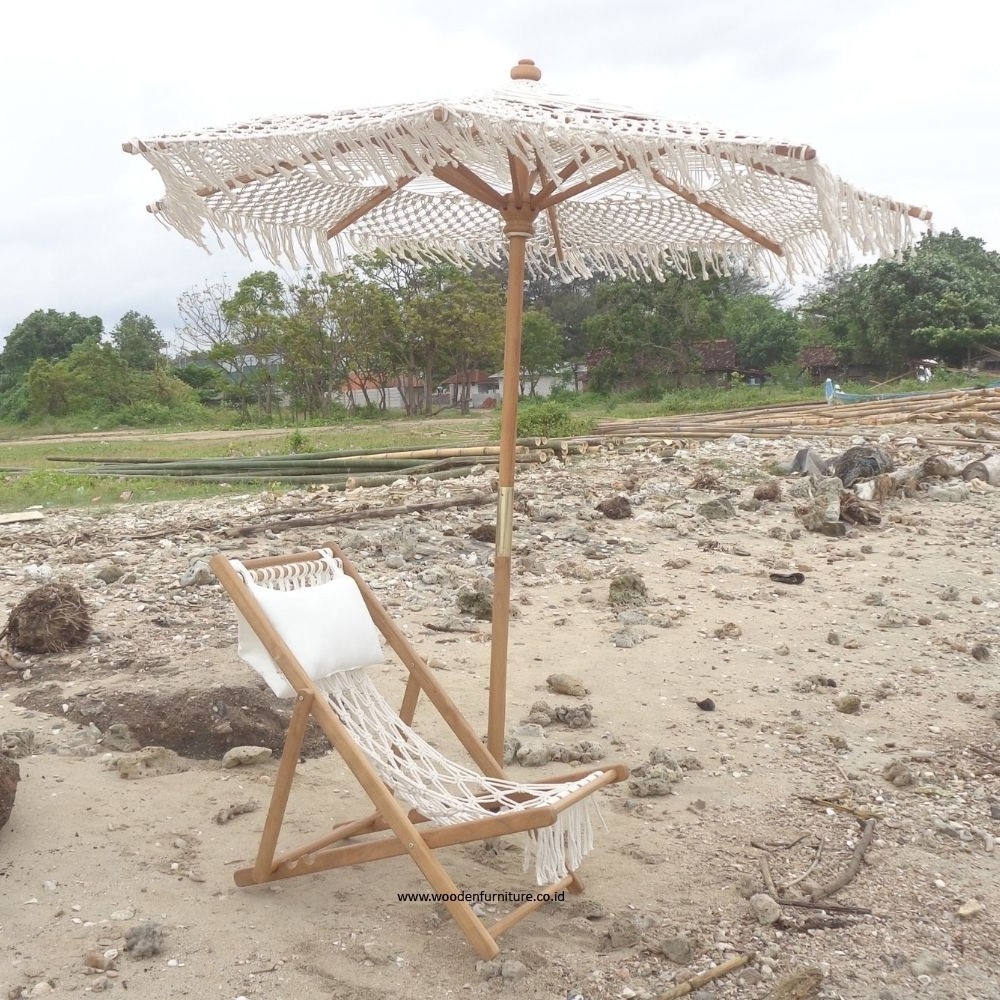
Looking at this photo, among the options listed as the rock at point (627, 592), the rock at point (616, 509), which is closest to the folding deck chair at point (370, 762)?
the rock at point (627, 592)

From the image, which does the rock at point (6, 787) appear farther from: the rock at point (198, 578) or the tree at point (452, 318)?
the tree at point (452, 318)

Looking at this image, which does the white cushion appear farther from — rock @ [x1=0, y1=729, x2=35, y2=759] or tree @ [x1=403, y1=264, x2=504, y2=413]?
tree @ [x1=403, y1=264, x2=504, y2=413]

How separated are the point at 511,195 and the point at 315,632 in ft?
4.60

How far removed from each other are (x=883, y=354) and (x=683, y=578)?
22716mm

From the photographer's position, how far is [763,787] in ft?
11.3

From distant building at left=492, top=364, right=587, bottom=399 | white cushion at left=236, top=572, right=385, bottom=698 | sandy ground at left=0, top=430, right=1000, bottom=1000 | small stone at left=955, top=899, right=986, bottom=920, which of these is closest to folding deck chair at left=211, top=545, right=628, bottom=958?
white cushion at left=236, top=572, right=385, bottom=698

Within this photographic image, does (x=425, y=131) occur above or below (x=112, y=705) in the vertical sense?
above

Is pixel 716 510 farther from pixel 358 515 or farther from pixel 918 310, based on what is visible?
pixel 918 310

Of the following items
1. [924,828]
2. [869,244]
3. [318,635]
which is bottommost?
[924,828]

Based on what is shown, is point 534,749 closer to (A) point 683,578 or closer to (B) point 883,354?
(A) point 683,578

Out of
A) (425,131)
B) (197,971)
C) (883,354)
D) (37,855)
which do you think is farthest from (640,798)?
(883,354)

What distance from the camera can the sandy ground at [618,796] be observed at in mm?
2350

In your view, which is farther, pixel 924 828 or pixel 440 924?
pixel 924 828

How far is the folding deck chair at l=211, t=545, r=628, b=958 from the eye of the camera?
2.38 meters
